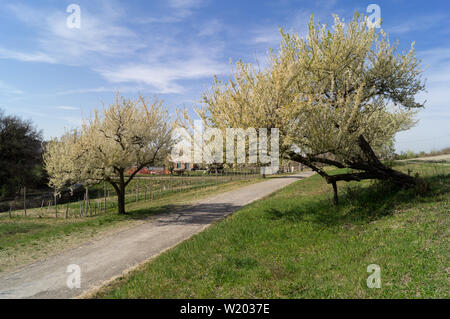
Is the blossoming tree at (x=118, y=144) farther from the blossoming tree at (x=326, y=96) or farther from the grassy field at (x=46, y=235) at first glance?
the blossoming tree at (x=326, y=96)

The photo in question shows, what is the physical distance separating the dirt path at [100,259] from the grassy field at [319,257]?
1021 millimetres

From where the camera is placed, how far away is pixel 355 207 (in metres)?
12.6

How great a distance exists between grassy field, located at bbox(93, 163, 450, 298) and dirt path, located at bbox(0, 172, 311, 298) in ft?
3.35

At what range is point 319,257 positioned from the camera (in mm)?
8297

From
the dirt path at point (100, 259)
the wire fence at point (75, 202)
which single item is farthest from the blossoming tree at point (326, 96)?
the wire fence at point (75, 202)

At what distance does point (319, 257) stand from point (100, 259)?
291 inches

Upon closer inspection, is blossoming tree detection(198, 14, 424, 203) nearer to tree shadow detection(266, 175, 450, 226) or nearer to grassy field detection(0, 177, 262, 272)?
tree shadow detection(266, 175, 450, 226)

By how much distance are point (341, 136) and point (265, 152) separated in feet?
10.1

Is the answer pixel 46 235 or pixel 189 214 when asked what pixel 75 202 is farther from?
pixel 189 214

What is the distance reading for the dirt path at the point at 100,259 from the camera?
7785 mm

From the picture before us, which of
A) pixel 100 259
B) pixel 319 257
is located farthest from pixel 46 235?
pixel 319 257

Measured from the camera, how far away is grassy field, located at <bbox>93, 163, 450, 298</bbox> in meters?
6.42
